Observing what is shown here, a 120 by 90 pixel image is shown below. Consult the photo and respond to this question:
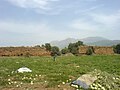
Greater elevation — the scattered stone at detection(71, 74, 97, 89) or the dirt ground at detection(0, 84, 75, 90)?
the scattered stone at detection(71, 74, 97, 89)

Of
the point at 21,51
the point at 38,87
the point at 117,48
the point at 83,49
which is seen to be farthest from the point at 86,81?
the point at 117,48

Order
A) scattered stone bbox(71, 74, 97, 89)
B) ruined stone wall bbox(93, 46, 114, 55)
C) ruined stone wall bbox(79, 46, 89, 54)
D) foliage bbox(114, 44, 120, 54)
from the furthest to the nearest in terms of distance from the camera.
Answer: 1. foliage bbox(114, 44, 120, 54)
2. ruined stone wall bbox(93, 46, 114, 55)
3. ruined stone wall bbox(79, 46, 89, 54)
4. scattered stone bbox(71, 74, 97, 89)

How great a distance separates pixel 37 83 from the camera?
16.0m

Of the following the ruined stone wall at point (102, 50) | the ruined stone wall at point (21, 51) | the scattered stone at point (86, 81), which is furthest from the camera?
the ruined stone wall at point (102, 50)

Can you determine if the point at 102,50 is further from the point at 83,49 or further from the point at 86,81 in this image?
the point at 86,81

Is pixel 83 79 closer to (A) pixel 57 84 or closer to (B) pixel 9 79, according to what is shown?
(A) pixel 57 84

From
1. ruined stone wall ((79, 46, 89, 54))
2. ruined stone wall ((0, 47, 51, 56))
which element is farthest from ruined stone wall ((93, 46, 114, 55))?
ruined stone wall ((0, 47, 51, 56))

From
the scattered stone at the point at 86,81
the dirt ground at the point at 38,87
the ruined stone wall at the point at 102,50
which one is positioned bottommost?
the dirt ground at the point at 38,87

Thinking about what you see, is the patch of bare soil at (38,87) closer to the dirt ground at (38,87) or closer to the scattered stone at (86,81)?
the dirt ground at (38,87)

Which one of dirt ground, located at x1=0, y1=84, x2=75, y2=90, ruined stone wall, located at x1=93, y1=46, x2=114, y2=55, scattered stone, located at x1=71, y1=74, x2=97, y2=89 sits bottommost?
dirt ground, located at x1=0, y1=84, x2=75, y2=90

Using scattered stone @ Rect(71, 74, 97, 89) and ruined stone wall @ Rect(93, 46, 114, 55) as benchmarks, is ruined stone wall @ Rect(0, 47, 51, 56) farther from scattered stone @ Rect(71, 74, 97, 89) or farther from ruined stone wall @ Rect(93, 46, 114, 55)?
scattered stone @ Rect(71, 74, 97, 89)

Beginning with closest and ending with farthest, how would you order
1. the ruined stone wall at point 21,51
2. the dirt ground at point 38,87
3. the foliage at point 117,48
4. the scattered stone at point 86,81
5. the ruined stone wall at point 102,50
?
the scattered stone at point 86,81
the dirt ground at point 38,87
the ruined stone wall at point 21,51
the ruined stone wall at point 102,50
the foliage at point 117,48

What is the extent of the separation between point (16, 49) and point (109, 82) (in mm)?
43708

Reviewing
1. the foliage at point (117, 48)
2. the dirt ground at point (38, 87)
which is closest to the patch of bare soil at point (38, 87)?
the dirt ground at point (38, 87)
